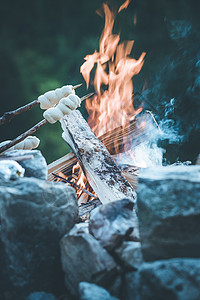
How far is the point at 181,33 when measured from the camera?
3.18 meters

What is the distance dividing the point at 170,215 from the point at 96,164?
1.18 meters

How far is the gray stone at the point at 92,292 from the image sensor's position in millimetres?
729

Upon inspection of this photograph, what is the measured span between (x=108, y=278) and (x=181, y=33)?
3.41 meters

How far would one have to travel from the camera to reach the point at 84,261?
2.75 feet

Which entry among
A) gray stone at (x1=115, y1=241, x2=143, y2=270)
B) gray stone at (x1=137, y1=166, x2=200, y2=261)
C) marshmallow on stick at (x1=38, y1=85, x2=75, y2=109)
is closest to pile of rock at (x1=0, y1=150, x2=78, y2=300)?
gray stone at (x1=115, y1=241, x2=143, y2=270)

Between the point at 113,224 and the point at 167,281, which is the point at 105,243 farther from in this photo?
the point at 167,281

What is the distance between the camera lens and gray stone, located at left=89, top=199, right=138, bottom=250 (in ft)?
2.87

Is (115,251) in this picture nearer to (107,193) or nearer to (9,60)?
(107,193)

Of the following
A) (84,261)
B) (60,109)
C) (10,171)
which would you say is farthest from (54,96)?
(84,261)

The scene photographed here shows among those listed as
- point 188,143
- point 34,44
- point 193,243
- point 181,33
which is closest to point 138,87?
point 181,33

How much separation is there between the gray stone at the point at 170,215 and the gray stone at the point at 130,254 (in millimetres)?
36

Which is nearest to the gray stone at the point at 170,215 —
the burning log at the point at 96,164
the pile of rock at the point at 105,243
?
the pile of rock at the point at 105,243

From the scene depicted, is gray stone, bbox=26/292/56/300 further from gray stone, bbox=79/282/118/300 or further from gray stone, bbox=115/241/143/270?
gray stone, bbox=115/241/143/270

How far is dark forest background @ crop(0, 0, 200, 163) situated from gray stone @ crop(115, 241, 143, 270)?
7.40 ft
